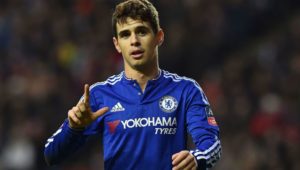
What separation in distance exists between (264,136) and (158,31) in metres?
7.16

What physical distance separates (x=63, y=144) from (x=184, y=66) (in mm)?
9119

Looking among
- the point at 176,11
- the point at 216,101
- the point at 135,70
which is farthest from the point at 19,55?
the point at 135,70

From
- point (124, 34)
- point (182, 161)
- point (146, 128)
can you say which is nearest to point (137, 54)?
point (124, 34)

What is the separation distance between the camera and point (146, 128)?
20.1 feet

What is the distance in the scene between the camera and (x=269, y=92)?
1400cm

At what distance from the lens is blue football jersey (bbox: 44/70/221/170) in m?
6.10

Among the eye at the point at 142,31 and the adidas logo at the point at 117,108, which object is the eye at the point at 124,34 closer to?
the eye at the point at 142,31

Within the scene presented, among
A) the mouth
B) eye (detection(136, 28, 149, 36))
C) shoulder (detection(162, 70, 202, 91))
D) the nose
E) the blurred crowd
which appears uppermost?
the blurred crowd

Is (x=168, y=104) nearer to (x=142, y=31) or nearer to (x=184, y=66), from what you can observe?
(x=142, y=31)

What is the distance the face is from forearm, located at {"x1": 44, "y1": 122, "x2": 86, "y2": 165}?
61cm

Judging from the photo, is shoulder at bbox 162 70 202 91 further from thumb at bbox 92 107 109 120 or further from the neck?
thumb at bbox 92 107 109 120

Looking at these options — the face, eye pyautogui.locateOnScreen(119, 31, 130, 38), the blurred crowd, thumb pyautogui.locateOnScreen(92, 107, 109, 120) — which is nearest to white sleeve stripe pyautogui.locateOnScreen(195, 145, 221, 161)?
thumb pyautogui.locateOnScreen(92, 107, 109, 120)

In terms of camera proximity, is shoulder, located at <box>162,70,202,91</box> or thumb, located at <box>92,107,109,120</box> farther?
shoulder, located at <box>162,70,202,91</box>

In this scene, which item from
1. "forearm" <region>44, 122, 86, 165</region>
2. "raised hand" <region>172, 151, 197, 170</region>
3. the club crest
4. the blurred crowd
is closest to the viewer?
"raised hand" <region>172, 151, 197, 170</region>
